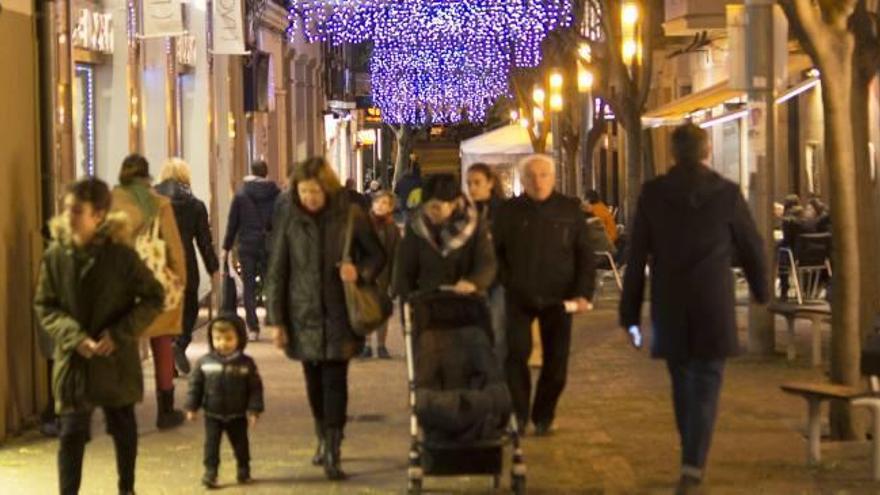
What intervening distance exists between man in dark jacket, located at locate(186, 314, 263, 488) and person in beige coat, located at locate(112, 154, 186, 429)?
1745mm

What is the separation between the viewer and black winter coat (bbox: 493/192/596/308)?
12930mm

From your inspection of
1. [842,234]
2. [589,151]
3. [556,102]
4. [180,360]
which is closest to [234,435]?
[842,234]

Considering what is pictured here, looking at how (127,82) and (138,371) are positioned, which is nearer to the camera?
(138,371)

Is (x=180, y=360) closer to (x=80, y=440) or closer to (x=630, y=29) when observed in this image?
(x=80, y=440)

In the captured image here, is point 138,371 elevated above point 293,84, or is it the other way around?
point 293,84

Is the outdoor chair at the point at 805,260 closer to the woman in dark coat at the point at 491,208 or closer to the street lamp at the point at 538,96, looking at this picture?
the woman in dark coat at the point at 491,208

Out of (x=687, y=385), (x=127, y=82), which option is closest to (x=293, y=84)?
(x=127, y=82)

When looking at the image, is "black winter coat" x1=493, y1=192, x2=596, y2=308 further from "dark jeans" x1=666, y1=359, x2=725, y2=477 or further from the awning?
the awning

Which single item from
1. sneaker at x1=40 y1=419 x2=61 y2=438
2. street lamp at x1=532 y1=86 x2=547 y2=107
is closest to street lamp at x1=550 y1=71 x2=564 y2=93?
street lamp at x1=532 y1=86 x2=547 y2=107

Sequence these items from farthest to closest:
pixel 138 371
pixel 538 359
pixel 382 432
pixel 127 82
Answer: pixel 127 82, pixel 538 359, pixel 382 432, pixel 138 371

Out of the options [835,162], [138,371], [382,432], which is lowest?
[382,432]

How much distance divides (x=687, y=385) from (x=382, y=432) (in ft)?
13.1

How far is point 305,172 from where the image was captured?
11.7 metres

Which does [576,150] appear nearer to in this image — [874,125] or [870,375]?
[874,125]
